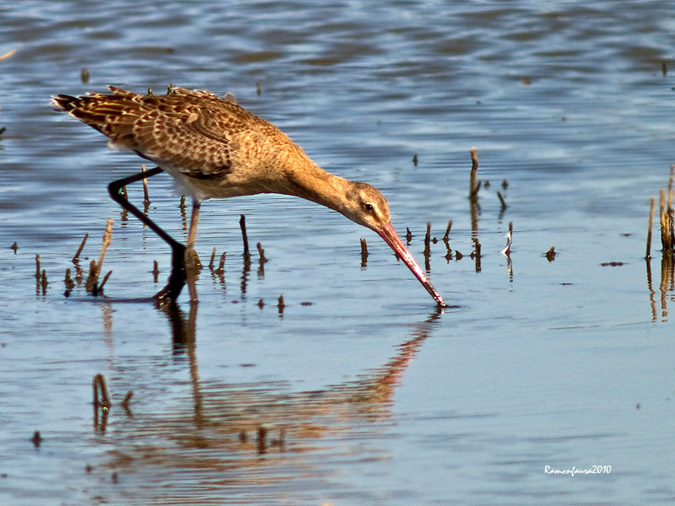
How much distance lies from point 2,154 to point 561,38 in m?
8.11

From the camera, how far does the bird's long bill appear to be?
761cm

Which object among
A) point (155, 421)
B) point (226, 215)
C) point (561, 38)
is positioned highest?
point (561, 38)

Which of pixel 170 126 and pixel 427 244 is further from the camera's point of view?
pixel 427 244

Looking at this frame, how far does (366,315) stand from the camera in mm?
7363

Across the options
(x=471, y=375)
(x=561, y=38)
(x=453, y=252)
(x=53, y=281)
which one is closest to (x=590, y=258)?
(x=453, y=252)

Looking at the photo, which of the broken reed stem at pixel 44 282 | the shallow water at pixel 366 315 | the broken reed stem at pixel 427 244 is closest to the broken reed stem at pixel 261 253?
the shallow water at pixel 366 315

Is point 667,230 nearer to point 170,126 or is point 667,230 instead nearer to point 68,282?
point 170,126

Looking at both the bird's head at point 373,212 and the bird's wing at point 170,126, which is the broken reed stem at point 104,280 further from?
the bird's head at point 373,212

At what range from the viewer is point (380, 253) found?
28.9 ft

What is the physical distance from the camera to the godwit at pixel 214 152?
8180mm

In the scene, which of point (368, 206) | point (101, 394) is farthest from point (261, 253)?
point (101, 394)

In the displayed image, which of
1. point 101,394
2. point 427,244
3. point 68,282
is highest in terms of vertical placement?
point 427,244

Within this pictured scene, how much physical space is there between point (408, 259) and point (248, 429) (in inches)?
98.6

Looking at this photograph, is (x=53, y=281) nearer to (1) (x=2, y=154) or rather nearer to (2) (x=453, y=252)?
(2) (x=453, y=252)
